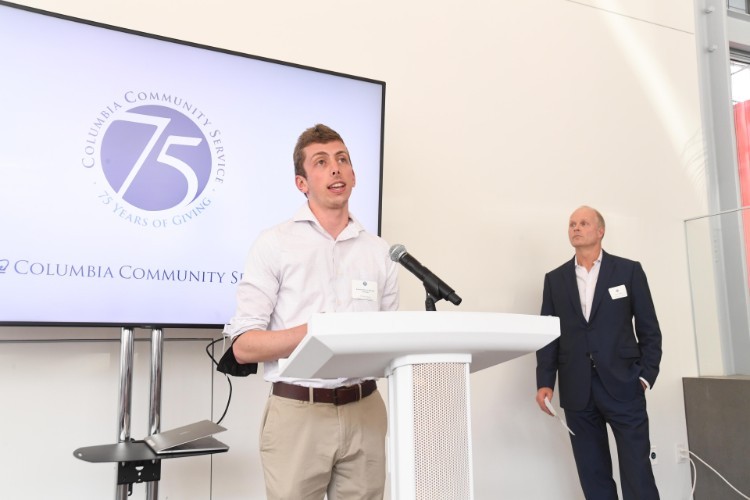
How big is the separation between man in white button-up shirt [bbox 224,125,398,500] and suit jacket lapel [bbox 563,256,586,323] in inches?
70.4

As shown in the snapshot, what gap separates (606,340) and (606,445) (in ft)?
1.84

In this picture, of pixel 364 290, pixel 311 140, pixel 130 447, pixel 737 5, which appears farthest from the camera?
pixel 737 5

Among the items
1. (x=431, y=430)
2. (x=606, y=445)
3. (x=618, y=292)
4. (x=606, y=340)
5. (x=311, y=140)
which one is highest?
(x=311, y=140)

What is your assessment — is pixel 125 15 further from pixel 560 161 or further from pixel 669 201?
pixel 669 201

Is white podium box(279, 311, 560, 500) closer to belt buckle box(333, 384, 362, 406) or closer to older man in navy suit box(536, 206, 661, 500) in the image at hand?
belt buckle box(333, 384, 362, 406)

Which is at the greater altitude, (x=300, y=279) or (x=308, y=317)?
(x=300, y=279)

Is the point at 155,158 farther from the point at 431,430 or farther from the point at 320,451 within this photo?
the point at 431,430

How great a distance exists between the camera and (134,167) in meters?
2.62

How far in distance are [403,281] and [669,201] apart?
2.13 meters

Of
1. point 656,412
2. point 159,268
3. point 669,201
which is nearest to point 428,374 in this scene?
point 159,268

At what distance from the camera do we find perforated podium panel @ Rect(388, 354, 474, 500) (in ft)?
3.96

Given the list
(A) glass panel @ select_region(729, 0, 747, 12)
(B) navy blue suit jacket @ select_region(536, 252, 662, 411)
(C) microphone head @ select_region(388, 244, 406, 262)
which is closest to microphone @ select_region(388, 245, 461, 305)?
(C) microphone head @ select_region(388, 244, 406, 262)

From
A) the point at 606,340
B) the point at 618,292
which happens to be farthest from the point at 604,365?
the point at 618,292

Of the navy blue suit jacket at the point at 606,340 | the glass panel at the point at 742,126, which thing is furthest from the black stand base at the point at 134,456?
the glass panel at the point at 742,126
